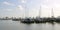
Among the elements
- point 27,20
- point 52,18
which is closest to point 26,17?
point 27,20

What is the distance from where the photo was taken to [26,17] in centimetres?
5931

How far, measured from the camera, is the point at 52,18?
Result: 6550cm

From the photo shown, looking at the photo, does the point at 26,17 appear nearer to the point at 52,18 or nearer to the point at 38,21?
the point at 38,21

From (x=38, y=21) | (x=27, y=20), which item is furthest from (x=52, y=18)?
(x=27, y=20)

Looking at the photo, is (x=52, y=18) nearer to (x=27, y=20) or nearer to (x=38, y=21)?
(x=38, y=21)

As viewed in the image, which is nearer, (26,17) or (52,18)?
(26,17)

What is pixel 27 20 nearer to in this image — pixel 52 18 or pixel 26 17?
pixel 26 17

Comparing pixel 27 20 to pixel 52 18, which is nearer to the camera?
pixel 27 20

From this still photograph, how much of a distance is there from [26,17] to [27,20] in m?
3.40

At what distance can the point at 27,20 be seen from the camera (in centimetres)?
5619

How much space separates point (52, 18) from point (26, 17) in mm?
14349

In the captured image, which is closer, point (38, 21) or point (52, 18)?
point (38, 21)

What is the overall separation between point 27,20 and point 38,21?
488cm
